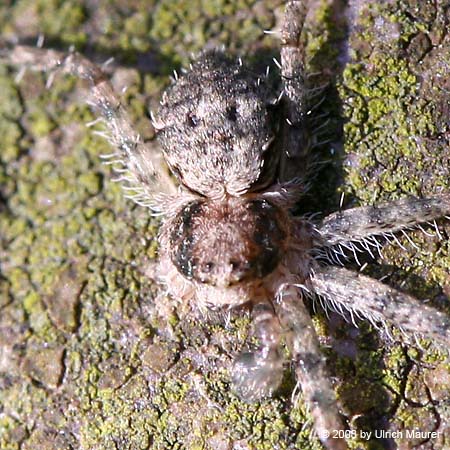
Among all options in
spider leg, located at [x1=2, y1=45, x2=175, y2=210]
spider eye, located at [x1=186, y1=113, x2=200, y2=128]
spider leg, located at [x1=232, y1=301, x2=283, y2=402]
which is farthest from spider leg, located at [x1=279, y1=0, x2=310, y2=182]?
spider leg, located at [x1=232, y1=301, x2=283, y2=402]

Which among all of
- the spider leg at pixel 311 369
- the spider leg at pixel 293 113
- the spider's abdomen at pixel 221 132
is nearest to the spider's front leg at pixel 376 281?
the spider leg at pixel 311 369

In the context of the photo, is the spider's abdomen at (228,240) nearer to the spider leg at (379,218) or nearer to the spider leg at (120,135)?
the spider leg at (379,218)

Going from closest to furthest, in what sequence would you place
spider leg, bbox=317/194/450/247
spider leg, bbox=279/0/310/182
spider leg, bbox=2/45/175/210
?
spider leg, bbox=317/194/450/247, spider leg, bbox=279/0/310/182, spider leg, bbox=2/45/175/210

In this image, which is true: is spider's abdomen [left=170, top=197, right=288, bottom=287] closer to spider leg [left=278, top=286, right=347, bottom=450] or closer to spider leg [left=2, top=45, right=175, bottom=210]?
spider leg [left=278, top=286, right=347, bottom=450]

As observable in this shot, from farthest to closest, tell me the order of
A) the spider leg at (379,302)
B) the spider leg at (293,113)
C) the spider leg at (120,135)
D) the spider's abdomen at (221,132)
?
the spider leg at (120,135)
the spider leg at (293,113)
the spider's abdomen at (221,132)
the spider leg at (379,302)

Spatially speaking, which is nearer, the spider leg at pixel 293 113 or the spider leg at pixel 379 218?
the spider leg at pixel 379 218

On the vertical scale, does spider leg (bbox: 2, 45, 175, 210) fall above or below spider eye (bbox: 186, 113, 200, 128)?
below

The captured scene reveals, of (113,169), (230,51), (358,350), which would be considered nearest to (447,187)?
(358,350)

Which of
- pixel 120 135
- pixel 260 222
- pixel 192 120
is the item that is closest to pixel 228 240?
pixel 260 222
